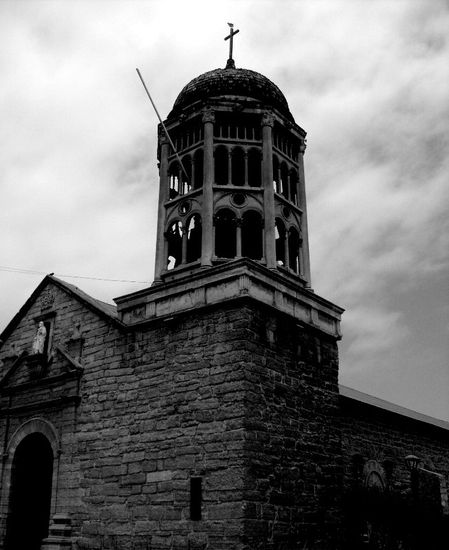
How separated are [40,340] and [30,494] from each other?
396cm

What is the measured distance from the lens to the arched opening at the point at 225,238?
1711cm

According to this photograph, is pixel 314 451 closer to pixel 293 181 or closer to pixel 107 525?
pixel 107 525

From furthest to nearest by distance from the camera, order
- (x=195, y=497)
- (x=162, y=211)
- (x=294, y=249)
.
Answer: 1. (x=162, y=211)
2. (x=294, y=249)
3. (x=195, y=497)

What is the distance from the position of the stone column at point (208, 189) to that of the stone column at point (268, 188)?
56.4 inches

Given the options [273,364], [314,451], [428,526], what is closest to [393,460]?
[428,526]

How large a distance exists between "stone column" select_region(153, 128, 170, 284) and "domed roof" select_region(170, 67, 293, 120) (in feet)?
4.09

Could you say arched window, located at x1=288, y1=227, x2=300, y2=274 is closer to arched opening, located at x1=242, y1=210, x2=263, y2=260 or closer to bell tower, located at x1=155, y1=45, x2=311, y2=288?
bell tower, located at x1=155, y1=45, x2=311, y2=288

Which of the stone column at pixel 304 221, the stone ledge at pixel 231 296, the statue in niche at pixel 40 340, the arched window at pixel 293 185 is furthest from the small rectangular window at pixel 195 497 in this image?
the arched window at pixel 293 185

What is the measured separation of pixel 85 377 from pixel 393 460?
34.5 ft

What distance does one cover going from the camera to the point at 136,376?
14.1m

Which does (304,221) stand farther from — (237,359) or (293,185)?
(237,359)

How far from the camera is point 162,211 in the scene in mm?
17922

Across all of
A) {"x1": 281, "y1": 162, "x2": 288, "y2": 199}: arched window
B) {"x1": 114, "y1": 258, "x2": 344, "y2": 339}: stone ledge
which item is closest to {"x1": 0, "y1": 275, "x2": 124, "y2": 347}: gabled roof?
{"x1": 114, "y1": 258, "x2": 344, "y2": 339}: stone ledge

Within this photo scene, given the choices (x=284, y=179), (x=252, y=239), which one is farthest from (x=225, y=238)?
(x=284, y=179)
